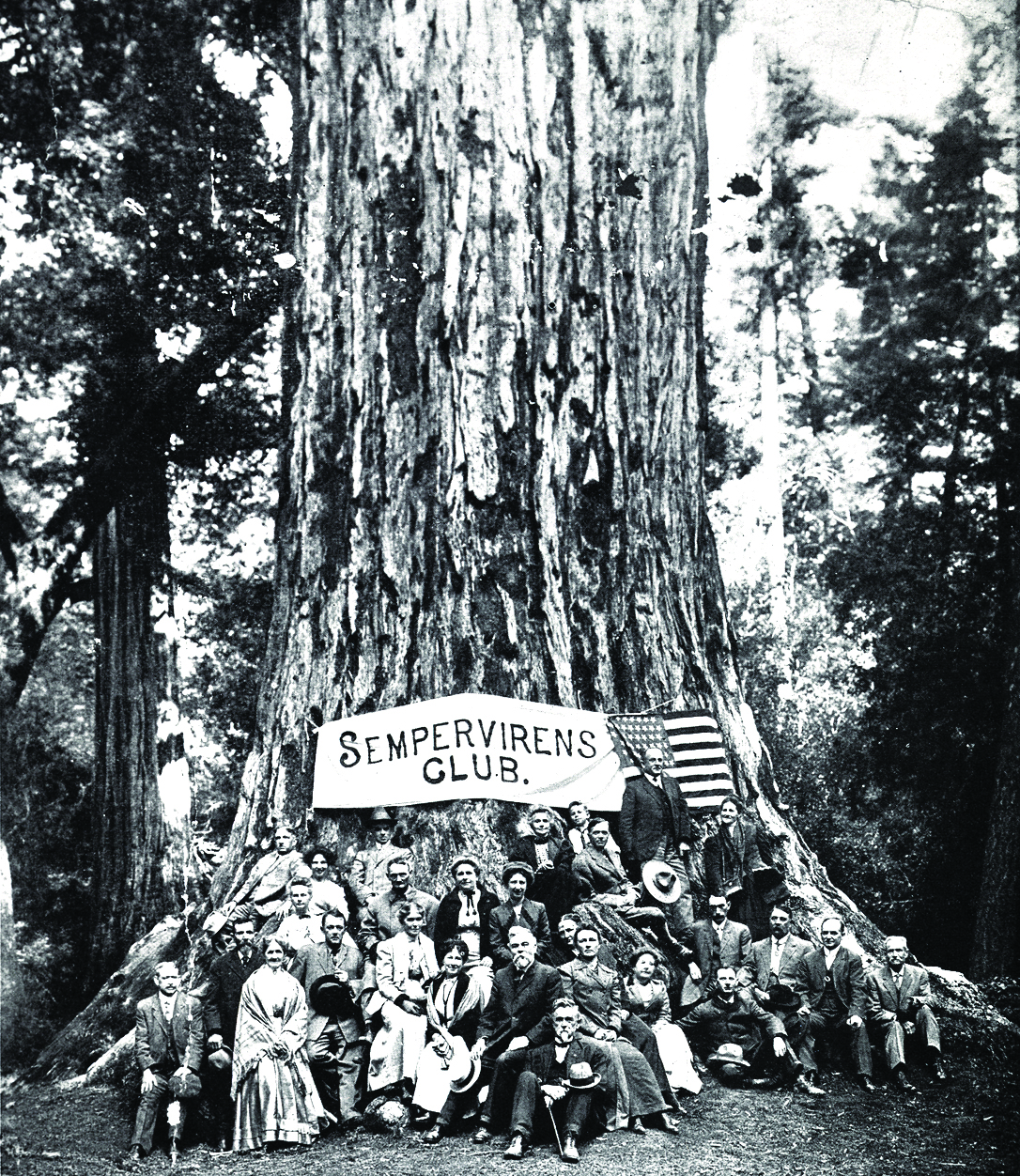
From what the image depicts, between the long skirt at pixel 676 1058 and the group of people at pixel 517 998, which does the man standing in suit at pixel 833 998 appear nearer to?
the group of people at pixel 517 998

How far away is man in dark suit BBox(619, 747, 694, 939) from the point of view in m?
4.38

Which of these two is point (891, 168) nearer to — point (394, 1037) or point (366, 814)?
point (366, 814)

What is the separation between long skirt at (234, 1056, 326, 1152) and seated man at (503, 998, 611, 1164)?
61 cm

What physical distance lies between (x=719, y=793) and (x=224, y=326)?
3018mm

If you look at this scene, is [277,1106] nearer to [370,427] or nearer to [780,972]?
[780,972]

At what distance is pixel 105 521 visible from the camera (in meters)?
5.34

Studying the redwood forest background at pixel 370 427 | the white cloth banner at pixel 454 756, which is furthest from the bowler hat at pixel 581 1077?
the redwood forest background at pixel 370 427

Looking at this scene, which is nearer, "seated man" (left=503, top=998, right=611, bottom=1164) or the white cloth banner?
"seated man" (left=503, top=998, right=611, bottom=1164)

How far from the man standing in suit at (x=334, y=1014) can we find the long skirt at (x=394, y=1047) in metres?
0.05

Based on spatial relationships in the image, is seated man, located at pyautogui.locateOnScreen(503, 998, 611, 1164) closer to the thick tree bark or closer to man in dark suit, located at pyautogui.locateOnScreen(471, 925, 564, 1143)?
man in dark suit, located at pyautogui.locateOnScreen(471, 925, 564, 1143)

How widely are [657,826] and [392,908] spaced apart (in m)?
1.00

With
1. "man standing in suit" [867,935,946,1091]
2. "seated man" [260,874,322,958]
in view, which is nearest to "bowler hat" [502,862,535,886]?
"seated man" [260,874,322,958]

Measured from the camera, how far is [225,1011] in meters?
3.91

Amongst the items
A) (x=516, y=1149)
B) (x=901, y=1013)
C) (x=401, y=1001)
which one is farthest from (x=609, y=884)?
(x=901, y=1013)
